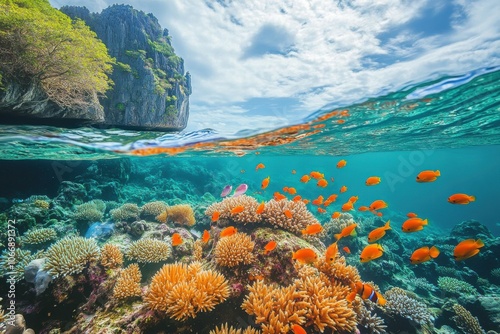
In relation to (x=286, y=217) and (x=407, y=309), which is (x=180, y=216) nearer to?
(x=286, y=217)

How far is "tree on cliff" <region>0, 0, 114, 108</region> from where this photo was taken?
6.67m

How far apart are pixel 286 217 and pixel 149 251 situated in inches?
175

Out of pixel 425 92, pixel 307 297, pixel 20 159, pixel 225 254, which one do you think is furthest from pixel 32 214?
pixel 425 92

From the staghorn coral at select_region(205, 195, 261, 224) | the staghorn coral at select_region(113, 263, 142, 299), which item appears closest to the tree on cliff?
the staghorn coral at select_region(113, 263, 142, 299)

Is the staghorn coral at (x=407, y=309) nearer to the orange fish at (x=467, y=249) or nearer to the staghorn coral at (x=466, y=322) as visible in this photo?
the staghorn coral at (x=466, y=322)

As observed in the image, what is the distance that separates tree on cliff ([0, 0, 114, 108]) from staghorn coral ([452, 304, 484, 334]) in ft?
55.5

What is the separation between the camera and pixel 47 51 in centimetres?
747

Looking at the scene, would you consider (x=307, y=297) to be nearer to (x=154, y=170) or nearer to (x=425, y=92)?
(x=425, y=92)

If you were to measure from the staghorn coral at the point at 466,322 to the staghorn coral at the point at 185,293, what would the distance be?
923 cm

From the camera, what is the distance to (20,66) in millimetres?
7141

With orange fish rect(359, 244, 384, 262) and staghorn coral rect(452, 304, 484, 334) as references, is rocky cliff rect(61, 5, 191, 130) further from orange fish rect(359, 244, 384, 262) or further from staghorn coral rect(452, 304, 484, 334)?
staghorn coral rect(452, 304, 484, 334)

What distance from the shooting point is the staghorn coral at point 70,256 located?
5543mm

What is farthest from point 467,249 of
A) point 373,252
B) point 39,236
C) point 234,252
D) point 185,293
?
point 39,236

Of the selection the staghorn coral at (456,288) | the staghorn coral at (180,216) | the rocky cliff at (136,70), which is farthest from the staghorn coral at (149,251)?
the staghorn coral at (456,288)
